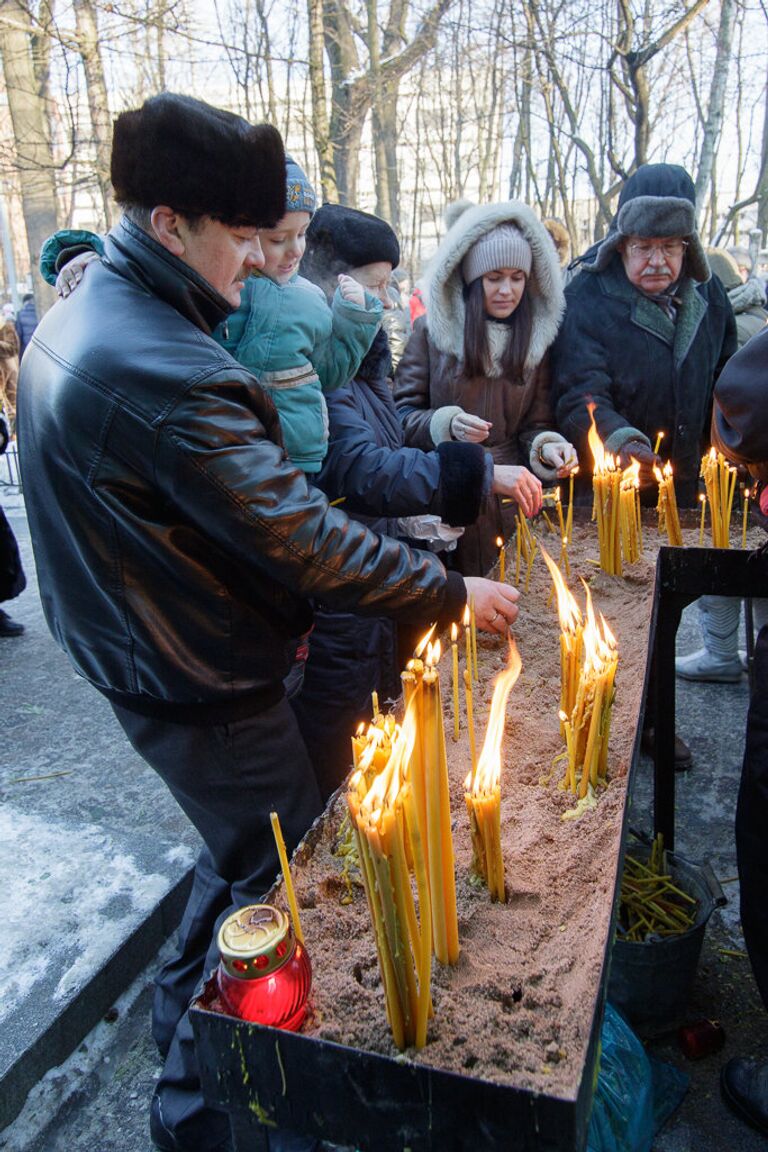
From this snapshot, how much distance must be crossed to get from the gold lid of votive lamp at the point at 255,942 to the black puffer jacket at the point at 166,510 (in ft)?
2.05

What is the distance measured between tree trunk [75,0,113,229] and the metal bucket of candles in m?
9.73

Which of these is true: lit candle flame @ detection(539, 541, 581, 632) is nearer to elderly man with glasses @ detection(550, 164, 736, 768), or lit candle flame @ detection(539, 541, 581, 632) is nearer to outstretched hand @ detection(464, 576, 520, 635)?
outstretched hand @ detection(464, 576, 520, 635)

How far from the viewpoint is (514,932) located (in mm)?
1170

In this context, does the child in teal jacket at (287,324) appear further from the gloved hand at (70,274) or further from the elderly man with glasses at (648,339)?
the elderly man with glasses at (648,339)

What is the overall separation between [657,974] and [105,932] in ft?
5.01

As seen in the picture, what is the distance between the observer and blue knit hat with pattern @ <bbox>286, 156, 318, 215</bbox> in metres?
2.14

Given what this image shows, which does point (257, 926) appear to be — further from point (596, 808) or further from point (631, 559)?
point (631, 559)

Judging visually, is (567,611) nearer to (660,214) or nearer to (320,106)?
(660,214)

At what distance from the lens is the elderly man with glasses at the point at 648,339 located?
3418 millimetres

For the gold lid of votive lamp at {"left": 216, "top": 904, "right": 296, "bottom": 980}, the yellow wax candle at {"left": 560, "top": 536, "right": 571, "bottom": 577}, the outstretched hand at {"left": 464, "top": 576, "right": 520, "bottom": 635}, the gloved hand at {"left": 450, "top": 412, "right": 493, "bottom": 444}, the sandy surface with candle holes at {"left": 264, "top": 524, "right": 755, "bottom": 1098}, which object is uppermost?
the gloved hand at {"left": 450, "top": 412, "right": 493, "bottom": 444}

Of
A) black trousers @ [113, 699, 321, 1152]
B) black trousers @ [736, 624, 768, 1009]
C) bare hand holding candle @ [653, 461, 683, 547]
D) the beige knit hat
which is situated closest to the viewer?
black trousers @ [113, 699, 321, 1152]

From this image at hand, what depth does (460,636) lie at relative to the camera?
2150 millimetres

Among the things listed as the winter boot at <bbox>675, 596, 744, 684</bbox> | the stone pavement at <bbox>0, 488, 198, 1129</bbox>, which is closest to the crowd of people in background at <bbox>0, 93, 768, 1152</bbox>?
the stone pavement at <bbox>0, 488, 198, 1129</bbox>

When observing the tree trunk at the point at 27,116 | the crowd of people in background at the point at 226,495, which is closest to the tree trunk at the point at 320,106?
the tree trunk at the point at 27,116
